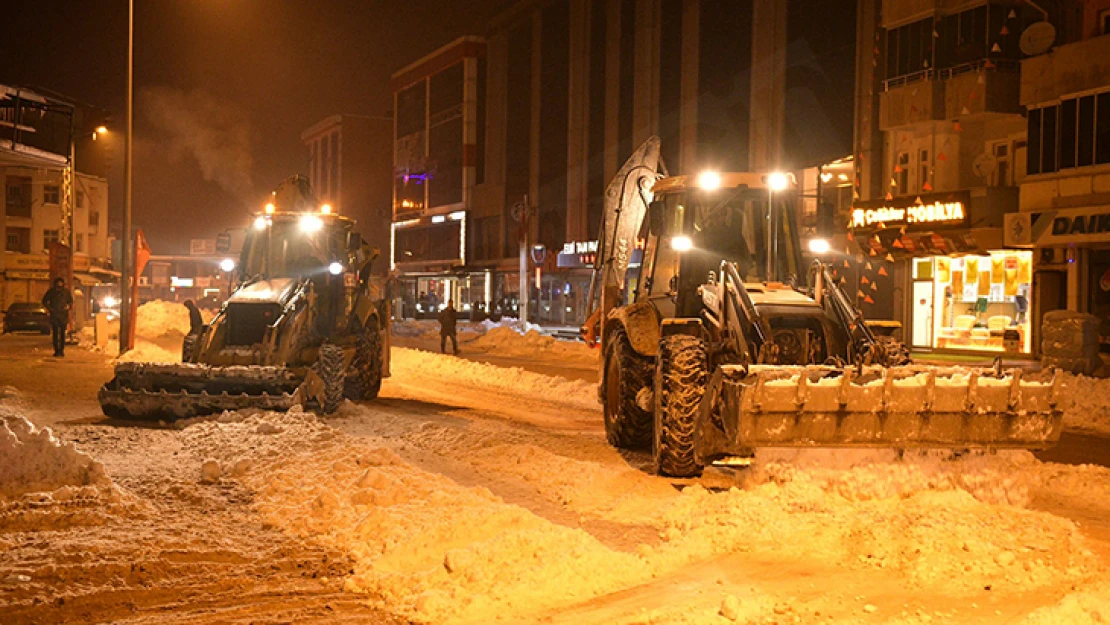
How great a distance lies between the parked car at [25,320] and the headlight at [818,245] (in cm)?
3799

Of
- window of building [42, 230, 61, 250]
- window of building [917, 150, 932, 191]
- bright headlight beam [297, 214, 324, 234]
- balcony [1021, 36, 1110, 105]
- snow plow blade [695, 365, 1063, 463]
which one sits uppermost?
balcony [1021, 36, 1110, 105]

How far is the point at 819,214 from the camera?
11.0m

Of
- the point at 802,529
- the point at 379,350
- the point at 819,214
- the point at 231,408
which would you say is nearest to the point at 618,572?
the point at 802,529

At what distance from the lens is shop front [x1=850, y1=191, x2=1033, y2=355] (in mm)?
30531

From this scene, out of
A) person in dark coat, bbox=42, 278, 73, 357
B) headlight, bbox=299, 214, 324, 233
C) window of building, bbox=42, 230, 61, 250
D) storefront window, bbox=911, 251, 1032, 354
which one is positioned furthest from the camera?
window of building, bbox=42, 230, 61, 250

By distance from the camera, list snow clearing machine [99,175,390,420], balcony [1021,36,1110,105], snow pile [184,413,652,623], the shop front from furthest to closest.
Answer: the shop front < balcony [1021,36,1110,105] < snow clearing machine [99,175,390,420] < snow pile [184,413,652,623]

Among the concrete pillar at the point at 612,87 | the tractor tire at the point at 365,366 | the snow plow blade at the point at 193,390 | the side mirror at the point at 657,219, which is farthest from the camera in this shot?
the concrete pillar at the point at 612,87

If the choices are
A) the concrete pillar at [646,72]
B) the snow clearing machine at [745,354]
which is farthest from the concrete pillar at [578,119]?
Result: the snow clearing machine at [745,354]

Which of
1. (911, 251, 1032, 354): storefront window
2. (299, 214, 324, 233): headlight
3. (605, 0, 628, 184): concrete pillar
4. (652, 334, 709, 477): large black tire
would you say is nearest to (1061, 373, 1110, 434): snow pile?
(652, 334, 709, 477): large black tire

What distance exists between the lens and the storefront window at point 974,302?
1207 inches

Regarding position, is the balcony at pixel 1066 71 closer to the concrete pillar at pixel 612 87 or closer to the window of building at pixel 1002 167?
the window of building at pixel 1002 167

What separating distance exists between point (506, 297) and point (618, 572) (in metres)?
63.2

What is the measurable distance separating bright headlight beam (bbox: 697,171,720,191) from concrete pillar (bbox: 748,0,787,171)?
33.2m

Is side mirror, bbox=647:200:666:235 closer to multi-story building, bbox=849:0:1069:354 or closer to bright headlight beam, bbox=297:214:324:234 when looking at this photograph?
bright headlight beam, bbox=297:214:324:234
